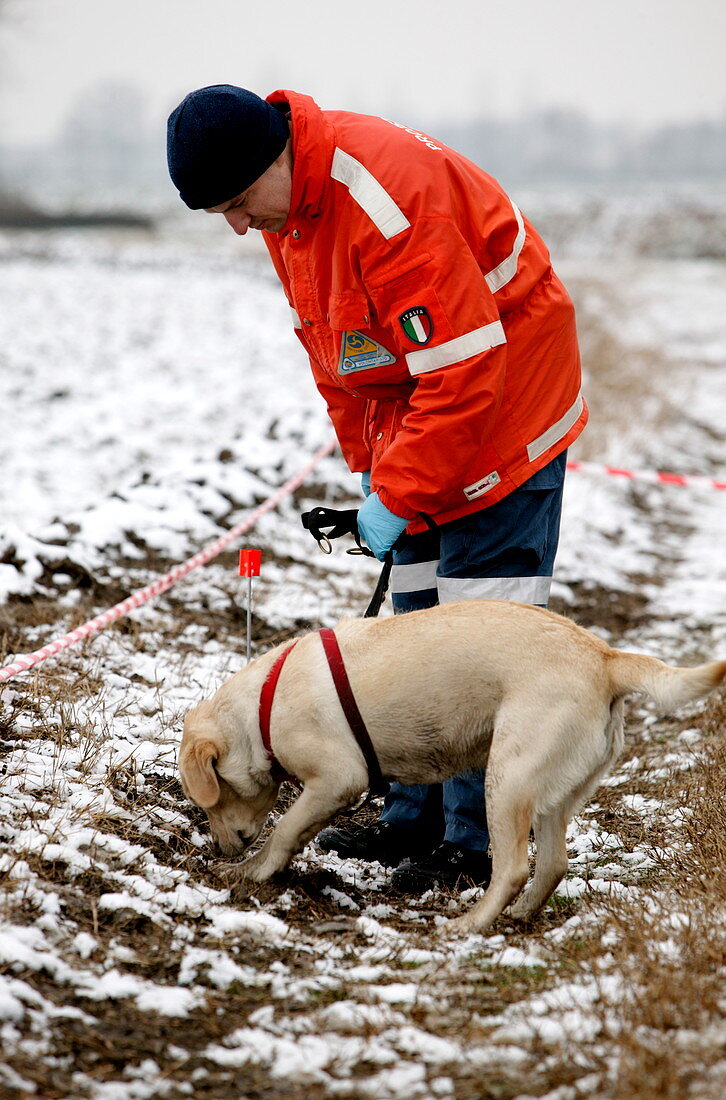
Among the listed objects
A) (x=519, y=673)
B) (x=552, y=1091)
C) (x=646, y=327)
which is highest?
(x=519, y=673)

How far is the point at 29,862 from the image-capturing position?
287cm

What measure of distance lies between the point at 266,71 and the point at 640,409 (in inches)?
5150

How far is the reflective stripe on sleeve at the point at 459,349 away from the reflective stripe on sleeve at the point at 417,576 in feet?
2.90

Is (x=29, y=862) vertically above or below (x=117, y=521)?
above

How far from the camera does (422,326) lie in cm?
300

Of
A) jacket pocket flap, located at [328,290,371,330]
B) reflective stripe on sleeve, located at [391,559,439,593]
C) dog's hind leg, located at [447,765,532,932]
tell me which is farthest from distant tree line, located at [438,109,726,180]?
dog's hind leg, located at [447,765,532,932]

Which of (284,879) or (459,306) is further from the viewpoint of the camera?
(284,879)

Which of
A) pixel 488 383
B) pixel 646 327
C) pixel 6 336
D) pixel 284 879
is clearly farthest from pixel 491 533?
pixel 646 327

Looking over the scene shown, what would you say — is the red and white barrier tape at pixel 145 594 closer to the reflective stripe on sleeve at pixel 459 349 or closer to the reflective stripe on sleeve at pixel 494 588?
the reflective stripe on sleeve at pixel 494 588

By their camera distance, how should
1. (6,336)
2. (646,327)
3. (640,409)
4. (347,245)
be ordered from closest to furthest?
(347,245) → (640,409) → (6,336) → (646,327)

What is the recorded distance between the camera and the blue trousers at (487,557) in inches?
133

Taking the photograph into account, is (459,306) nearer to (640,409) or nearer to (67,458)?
(67,458)

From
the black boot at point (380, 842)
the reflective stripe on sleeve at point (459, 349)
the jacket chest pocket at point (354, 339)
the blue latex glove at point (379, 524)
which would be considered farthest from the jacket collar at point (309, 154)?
the black boot at point (380, 842)

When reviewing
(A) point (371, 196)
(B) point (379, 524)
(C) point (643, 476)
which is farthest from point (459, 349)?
(C) point (643, 476)
